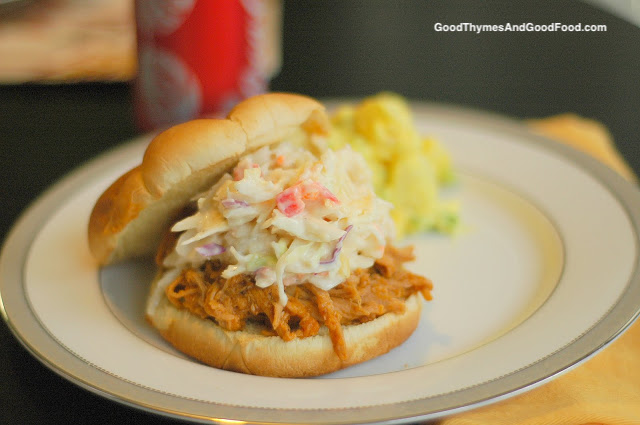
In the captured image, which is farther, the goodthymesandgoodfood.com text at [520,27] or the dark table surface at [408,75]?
the goodthymesandgoodfood.com text at [520,27]

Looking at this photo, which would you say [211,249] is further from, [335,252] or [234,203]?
[335,252]

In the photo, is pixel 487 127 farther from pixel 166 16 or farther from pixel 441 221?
pixel 166 16

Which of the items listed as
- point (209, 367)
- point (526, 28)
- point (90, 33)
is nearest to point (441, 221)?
point (209, 367)

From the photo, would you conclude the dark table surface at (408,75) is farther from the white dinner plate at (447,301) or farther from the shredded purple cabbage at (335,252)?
the shredded purple cabbage at (335,252)

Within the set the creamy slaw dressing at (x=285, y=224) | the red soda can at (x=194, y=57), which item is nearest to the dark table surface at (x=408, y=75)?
the red soda can at (x=194, y=57)

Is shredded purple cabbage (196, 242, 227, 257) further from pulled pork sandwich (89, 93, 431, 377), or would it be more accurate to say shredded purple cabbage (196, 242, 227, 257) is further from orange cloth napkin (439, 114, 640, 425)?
orange cloth napkin (439, 114, 640, 425)
